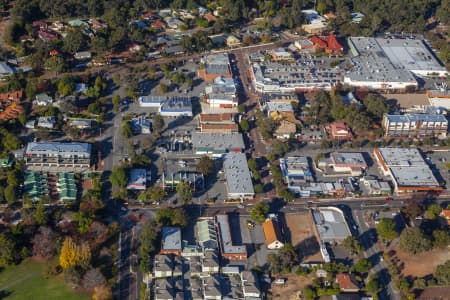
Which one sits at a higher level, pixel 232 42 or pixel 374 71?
pixel 232 42

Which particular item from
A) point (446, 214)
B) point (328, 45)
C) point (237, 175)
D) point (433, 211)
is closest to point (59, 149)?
point (237, 175)

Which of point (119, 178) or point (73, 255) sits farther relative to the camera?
point (119, 178)

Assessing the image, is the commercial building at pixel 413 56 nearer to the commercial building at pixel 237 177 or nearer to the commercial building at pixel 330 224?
the commercial building at pixel 237 177

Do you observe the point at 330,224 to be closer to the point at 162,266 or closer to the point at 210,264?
the point at 210,264

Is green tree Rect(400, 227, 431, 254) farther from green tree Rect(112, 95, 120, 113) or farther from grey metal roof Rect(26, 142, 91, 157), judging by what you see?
green tree Rect(112, 95, 120, 113)

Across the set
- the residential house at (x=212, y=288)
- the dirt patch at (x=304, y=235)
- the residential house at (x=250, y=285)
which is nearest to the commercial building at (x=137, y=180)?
the residential house at (x=212, y=288)

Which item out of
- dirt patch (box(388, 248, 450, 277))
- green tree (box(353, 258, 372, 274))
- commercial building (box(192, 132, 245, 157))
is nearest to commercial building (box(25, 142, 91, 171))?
commercial building (box(192, 132, 245, 157))
